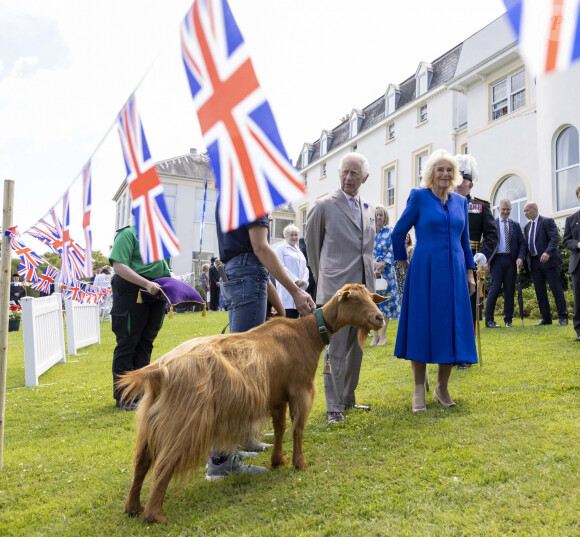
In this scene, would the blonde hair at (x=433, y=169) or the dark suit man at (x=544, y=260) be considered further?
the dark suit man at (x=544, y=260)

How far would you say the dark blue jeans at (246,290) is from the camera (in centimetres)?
346

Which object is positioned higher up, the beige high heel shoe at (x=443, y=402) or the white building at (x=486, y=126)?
the white building at (x=486, y=126)

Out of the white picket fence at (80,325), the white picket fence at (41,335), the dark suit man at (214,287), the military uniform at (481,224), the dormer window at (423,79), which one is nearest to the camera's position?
the military uniform at (481,224)

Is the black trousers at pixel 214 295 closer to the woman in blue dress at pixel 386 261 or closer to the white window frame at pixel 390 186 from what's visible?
the white window frame at pixel 390 186

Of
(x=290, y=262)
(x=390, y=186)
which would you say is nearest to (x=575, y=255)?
(x=290, y=262)

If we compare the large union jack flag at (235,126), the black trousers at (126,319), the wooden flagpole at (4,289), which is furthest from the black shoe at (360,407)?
the wooden flagpole at (4,289)

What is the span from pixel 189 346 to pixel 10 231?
2126 millimetres

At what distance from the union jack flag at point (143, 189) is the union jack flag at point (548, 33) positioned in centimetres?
261

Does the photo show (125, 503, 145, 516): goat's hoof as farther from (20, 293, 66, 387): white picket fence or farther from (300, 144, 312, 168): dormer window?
(300, 144, 312, 168): dormer window

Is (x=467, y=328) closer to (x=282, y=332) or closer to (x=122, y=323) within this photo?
(x=282, y=332)

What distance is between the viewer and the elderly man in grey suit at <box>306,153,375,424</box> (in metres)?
4.59

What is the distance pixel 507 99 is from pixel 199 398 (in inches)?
729

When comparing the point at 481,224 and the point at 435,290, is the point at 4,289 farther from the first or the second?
the point at 481,224

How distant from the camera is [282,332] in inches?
129
